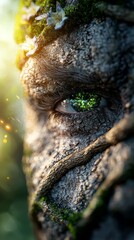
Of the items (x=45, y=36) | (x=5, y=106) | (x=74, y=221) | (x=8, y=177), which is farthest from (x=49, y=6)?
(x=8, y=177)

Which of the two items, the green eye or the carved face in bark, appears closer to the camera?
the carved face in bark

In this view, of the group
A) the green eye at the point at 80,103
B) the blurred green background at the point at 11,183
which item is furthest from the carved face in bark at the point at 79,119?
the blurred green background at the point at 11,183

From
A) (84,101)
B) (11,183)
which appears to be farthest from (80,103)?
(11,183)

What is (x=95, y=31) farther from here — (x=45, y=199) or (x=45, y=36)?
(x=45, y=199)

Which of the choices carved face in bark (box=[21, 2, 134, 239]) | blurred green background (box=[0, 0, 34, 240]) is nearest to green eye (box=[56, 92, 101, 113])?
carved face in bark (box=[21, 2, 134, 239])

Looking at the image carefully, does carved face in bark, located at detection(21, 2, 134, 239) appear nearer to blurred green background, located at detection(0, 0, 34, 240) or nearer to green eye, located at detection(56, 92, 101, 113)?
green eye, located at detection(56, 92, 101, 113)

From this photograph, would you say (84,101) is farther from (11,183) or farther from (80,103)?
(11,183)

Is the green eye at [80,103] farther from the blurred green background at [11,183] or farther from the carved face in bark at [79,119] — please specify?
the blurred green background at [11,183]

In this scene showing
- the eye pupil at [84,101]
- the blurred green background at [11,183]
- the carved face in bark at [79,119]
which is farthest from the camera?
the blurred green background at [11,183]

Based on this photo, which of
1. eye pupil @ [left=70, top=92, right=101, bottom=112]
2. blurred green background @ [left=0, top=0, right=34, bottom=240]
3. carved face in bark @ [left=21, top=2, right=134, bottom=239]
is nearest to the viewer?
carved face in bark @ [left=21, top=2, right=134, bottom=239]
